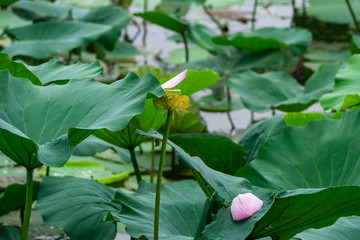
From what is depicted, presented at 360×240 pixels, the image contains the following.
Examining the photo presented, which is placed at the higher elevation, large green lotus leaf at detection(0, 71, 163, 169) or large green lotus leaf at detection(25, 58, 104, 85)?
large green lotus leaf at detection(0, 71, 163, 169)

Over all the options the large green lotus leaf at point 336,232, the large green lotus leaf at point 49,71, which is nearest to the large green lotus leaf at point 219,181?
the large green lotus leaf at point 336,232

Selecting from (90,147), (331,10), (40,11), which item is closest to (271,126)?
(90,147)

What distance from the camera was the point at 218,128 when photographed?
2.53m

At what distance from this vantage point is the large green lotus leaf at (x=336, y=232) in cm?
103

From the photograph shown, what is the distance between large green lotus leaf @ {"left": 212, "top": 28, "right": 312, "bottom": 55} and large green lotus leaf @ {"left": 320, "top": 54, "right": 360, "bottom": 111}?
859 mm

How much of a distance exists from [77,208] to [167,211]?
0.23 m

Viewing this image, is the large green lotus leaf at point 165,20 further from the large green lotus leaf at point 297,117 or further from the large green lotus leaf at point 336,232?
the large green lotus leaf at point 336,232

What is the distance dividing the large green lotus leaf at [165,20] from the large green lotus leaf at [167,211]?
128 cm

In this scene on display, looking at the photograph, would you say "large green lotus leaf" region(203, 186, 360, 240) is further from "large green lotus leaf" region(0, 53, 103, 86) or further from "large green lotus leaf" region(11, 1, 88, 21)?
"large green lotus leaf" region(11, 1, 88, 21)

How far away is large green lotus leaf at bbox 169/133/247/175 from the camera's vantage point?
1.47 metres

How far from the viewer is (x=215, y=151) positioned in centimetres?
148

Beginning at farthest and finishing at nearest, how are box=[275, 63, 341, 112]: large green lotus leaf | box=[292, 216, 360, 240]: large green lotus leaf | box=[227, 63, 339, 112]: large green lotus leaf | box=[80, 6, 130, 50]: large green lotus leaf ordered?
1. box=[80, 6, 130, 50]: large green lotus leaf
2. box=[227, 63, 339, 112]: large green lotus leaf
3. box=[275, 63, 341, 112]: large green lotus leaf
4. box=[292, 216, 360, 240]: large green lotus leaf

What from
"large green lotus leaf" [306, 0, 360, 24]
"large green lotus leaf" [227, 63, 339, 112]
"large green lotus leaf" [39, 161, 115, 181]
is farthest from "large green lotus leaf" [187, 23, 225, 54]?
"large green lotus leaf" [306, 0, 360, 24]

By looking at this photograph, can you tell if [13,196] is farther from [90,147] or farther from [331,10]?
[331,10]
